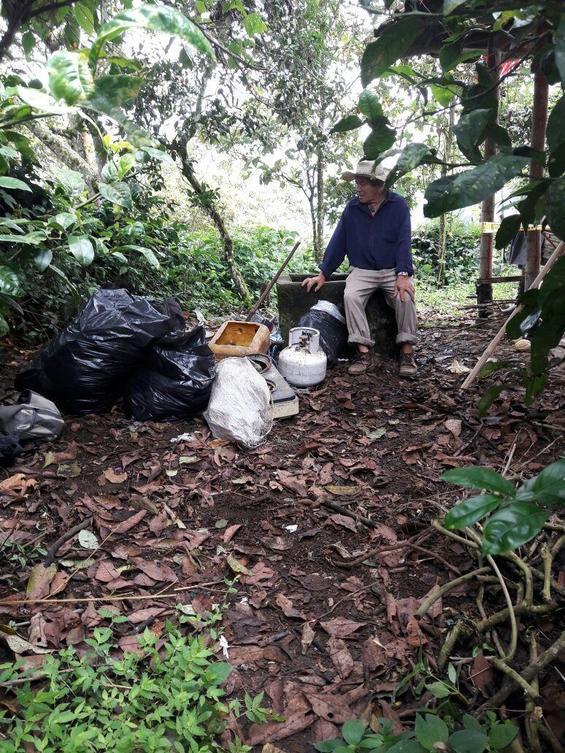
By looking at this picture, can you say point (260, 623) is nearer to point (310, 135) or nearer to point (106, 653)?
point (106, 653)

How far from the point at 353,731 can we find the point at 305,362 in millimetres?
2801

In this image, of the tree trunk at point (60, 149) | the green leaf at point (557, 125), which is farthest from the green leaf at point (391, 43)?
the tree trunk at point (60, 149)

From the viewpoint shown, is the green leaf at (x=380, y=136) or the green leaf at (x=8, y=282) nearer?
the green leaf at (x=380, y=136)

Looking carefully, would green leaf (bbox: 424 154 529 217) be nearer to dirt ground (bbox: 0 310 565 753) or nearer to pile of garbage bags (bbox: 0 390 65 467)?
dirt ground (bbox: 0 310 565 753)

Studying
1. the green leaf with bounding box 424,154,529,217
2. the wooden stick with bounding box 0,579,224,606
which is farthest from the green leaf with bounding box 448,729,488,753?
the green leaf with bounding box 424,154,529,217

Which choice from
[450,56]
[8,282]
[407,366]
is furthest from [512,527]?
[407,366]

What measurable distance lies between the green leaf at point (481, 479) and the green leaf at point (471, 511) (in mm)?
17

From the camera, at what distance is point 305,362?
4.05m

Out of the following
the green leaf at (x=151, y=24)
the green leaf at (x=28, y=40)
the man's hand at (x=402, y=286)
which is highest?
the green leaf at (x=28, y=40)

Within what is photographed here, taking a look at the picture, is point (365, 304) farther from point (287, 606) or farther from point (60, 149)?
point (60, 149)

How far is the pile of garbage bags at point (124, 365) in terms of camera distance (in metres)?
3.21

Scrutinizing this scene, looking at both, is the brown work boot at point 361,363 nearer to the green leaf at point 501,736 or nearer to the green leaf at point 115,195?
the green leaf at point 115,195

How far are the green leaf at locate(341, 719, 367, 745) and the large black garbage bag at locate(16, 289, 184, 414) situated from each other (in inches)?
93.3

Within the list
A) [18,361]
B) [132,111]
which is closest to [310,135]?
[132,111]
